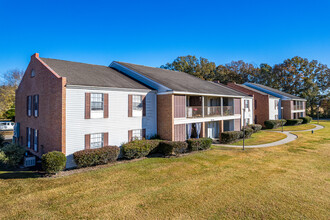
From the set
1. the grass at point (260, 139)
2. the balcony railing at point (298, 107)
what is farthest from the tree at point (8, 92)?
the balcony railing at point (298, 107)

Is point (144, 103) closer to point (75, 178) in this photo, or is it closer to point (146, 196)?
point (75, 178)

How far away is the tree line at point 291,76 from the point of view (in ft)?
175

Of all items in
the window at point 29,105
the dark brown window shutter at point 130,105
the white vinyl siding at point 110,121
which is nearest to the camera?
the white vinyl siding at point 110,121

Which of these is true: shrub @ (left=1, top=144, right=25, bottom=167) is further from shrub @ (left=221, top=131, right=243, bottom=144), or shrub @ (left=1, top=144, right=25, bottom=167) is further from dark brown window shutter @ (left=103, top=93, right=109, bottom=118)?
shrub @ (left=221, top=131, right=243, bottom=144)

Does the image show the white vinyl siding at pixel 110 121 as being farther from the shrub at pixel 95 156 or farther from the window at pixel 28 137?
the window at pixel 28 137

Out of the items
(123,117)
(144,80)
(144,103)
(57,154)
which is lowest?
A: (57,154)

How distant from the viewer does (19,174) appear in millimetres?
11602

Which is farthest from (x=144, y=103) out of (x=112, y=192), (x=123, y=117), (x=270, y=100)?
(x=270, y=100)

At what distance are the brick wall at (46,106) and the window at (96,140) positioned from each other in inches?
76.0

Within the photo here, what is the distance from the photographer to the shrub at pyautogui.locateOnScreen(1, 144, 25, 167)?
1271 centimetres

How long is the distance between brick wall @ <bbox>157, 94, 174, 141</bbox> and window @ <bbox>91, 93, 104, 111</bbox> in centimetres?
528

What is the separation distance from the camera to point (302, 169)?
12.0 meters

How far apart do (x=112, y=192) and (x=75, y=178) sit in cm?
314

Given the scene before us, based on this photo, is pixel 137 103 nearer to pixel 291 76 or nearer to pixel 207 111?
pixel 207 111
